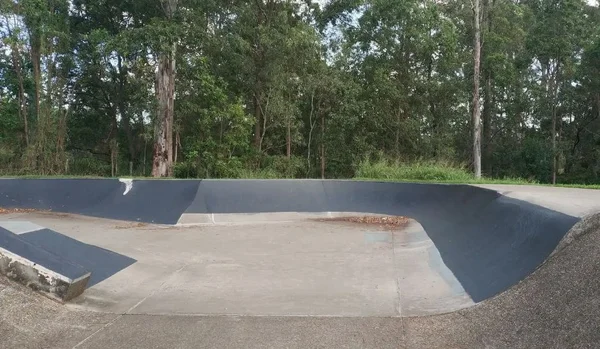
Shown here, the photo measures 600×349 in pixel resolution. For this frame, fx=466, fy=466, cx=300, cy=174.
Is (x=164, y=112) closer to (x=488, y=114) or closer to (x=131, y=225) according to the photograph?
(x=131, y=225)

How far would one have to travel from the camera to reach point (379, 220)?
11164mm

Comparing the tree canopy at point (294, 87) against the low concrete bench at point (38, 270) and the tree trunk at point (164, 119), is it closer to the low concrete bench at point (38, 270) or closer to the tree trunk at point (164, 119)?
the tree trunk at point (164, 119)

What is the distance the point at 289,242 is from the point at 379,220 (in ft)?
10.5

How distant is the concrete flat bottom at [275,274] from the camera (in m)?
A: 5.11

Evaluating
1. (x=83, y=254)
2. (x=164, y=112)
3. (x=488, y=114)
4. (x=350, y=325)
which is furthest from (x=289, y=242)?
(x=488, y=114)

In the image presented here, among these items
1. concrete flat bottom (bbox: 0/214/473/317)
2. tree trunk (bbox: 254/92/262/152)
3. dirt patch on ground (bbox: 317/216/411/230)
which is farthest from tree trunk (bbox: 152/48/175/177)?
dirt patch on ground (bbox: 317/216/411/230)

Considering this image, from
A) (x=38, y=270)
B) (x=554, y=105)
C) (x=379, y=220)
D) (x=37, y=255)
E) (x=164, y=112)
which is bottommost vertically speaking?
(x=379, y=220)

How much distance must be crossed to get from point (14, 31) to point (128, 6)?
7.38 m

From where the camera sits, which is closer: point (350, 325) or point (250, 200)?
point (350, 325)

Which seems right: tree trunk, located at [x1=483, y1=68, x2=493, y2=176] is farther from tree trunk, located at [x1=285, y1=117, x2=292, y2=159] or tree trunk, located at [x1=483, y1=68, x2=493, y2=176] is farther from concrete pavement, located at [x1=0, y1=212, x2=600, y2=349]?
concrete pavement, located at [x1=0, y1=212, x2=600, y2=349]

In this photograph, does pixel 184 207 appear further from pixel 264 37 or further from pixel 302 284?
pixel 264 37

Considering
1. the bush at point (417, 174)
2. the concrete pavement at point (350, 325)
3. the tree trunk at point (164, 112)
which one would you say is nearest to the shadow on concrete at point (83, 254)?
the concrete pavement at point (350, 325)

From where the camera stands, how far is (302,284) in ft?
19.7

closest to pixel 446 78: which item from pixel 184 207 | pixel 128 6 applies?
pixel 128 6
